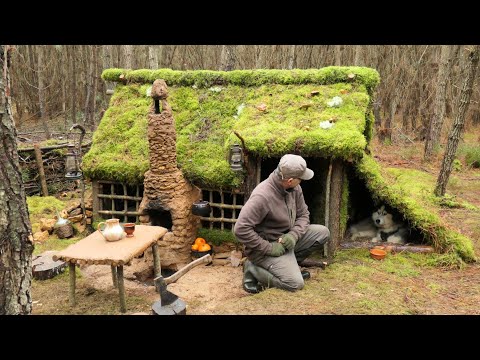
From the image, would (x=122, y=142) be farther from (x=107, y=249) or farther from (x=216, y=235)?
(x=107, y=249)

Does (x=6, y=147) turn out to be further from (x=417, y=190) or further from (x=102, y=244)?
(x=417, y=190)

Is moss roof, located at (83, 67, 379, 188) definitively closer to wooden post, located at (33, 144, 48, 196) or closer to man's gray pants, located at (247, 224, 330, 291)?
man's gray pants, located at (247, 224, 330, 291)

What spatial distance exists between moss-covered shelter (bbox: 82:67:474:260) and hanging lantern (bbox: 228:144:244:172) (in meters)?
0.12

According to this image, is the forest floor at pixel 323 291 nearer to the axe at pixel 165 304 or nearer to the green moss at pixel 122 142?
the axe at pixel 165 304

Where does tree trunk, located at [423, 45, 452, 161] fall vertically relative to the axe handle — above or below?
above

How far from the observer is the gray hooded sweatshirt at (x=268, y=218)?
4883 millimetres

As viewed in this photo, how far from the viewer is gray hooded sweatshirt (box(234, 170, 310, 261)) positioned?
16.0ft

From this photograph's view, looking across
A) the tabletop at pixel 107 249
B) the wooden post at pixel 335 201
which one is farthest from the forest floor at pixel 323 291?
the tabletop at pixel 107 249

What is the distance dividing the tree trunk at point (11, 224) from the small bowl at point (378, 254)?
4.84 meters

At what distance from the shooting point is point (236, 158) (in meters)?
6.32

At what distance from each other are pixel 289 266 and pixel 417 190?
545 cm

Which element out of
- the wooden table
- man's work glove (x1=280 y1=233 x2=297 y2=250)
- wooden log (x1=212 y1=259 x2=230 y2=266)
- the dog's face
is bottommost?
wooden log (x1=212 y1=259 x2=230 y2=266)

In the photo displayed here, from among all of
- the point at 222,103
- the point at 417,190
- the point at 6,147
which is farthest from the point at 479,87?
the point at 6,147

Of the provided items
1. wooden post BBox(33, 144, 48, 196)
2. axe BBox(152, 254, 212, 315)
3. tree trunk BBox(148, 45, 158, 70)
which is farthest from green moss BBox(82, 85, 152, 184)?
tree trunk BBox(148, 45, 158, 70)
